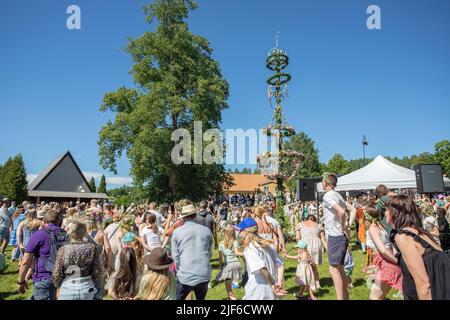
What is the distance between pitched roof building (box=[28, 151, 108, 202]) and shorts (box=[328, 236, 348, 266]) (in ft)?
132

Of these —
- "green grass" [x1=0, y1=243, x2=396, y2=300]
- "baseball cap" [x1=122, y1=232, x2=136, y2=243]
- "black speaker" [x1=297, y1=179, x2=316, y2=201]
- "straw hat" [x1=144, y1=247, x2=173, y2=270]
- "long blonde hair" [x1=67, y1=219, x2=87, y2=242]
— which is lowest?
"green grass" [x1=0, y1=243, x2=396, y2=300]

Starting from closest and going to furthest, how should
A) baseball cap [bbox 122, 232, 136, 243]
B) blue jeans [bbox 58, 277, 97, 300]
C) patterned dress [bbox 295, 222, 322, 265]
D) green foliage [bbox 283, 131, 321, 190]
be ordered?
blue jeans [bbox 58, 277, 97, 300]
baseball cap [bbox 122, 232, 136, 243]
patterned dress [bbox 295, 222, 322, 265]
green foliage [bbox 283, 131, 321, 190]

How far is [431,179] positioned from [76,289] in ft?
40.9

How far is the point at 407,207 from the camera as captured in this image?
276 cm

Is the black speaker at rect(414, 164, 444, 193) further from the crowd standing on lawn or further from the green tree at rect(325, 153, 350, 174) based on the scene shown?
the green tree at rect(325, 153, 350, 174)

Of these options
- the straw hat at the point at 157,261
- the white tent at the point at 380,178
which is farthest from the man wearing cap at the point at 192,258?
the white tent at the point at 380,178

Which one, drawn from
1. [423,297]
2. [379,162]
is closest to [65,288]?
[423,297]

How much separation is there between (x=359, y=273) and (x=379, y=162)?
14.9 meters

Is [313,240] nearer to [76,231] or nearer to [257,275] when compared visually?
[257,275]

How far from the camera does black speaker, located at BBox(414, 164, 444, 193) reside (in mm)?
11195

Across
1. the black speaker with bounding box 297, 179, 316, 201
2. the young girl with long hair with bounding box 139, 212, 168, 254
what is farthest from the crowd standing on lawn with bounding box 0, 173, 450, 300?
the black speaker with bounding box 297, 179, 316, 201

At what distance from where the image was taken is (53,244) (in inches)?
164

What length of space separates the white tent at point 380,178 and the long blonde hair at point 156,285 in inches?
683
